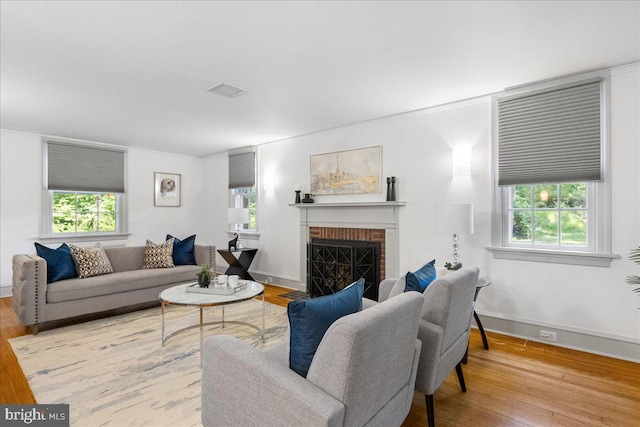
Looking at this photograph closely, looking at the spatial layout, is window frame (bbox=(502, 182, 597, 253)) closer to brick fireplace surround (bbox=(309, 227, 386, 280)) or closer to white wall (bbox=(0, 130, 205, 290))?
brick fireplace surround (bbox=(309, 227, 386, 280))

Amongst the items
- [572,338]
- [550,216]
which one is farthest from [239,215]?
[572,338]

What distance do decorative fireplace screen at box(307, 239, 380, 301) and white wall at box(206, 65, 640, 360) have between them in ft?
1.44

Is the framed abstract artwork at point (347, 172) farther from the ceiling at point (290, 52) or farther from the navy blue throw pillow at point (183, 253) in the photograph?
the navy blue throw pillow at point (183, 253)

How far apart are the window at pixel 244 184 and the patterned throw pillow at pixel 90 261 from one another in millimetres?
2105

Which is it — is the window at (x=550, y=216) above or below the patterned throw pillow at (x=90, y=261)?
above

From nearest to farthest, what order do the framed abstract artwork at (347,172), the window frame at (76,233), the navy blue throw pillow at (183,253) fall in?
the framed abstract artwork at (347,172) → the navy blue throw pillow at (183,253) → the window frame at (76,233)

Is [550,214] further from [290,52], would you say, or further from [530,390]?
[290,52]

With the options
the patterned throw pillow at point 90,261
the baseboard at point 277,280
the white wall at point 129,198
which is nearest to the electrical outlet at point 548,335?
the baseboard at point 277,280

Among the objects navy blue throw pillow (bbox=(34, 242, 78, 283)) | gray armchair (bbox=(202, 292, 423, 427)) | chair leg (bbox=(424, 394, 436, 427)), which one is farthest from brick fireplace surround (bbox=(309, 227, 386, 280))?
navy blue throw pillow (bbox=(34, 242, 78, 283))

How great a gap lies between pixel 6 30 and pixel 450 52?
123 inches

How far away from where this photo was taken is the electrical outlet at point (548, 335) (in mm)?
3105

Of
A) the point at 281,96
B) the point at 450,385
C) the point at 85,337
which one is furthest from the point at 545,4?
the point at 85,337

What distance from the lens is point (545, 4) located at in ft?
6.50

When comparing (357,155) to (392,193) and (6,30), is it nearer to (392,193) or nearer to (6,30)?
(392,193)
